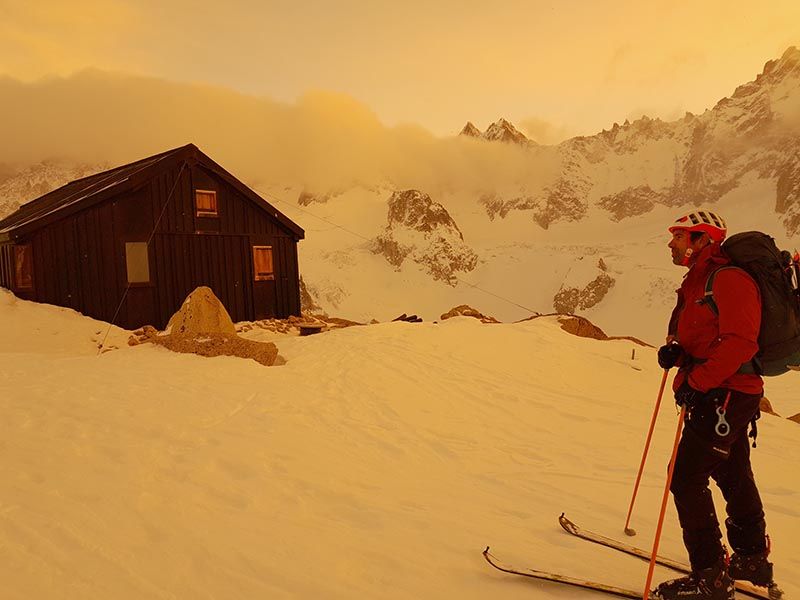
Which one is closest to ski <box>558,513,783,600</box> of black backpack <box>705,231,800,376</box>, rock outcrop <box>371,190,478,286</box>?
black backpack <box>705,231,800,376</box>

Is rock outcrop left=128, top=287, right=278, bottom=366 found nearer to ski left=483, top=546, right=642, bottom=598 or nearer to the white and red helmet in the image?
ski left=483, top=546, right=642, bottom=598

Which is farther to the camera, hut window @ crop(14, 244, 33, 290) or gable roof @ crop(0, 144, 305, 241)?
hut window @ crop(14, 244, 33, 290)

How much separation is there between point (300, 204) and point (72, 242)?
142 meters

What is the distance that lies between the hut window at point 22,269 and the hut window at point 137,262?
2.64 metres

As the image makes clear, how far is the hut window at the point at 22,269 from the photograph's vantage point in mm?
15125

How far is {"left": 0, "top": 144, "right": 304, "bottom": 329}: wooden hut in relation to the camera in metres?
15.3

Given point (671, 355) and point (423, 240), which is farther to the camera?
point (423, 240)

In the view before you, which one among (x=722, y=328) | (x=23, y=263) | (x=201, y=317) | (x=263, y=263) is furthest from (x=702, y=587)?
(x=263, y=263)

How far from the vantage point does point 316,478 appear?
5.23 metres

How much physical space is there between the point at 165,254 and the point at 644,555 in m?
17.1

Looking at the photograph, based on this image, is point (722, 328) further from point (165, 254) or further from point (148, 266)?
point (165, 254)

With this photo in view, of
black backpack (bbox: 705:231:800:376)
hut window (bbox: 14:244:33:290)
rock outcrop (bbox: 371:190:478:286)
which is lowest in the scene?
black backpack (bbox: 705:231:800:376)

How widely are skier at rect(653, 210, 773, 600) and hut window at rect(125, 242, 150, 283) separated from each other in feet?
55.7

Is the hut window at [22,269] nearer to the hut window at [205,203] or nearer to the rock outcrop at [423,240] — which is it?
the hut window at [205,203]
